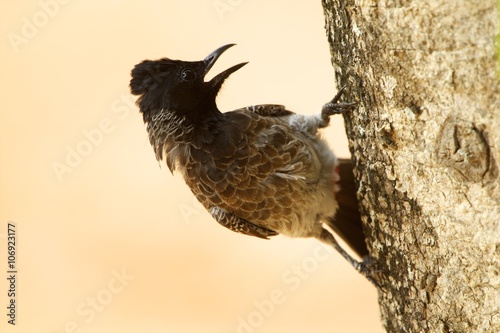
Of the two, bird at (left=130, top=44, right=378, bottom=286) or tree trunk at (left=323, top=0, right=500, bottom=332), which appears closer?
tree trunk at (left=323, top=0, right=500, bottom=332)

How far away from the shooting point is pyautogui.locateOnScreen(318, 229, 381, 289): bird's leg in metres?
3.01

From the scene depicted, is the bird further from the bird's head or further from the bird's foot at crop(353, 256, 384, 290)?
the bird's foot at crop(353, 256, 384, 290)

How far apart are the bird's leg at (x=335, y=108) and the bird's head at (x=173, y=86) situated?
570 millimetres

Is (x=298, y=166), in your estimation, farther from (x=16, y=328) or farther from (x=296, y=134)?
(x=16, y=328)

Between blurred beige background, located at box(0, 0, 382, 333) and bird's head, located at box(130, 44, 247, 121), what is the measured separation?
3311mm

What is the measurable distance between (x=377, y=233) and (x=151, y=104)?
4.96 feet

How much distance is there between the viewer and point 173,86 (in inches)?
138

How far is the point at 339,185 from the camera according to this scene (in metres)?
3.57

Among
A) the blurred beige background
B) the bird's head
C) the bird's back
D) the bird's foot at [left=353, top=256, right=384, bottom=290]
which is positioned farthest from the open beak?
the blurred beige background

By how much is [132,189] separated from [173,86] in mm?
4162

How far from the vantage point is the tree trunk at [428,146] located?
2037 mm

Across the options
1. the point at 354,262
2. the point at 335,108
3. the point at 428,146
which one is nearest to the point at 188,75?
the point at 335,108

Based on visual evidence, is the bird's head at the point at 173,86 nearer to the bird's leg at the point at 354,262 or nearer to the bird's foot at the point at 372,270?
the bird's leg at the point at 354,262

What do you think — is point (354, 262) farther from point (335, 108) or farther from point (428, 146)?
point (428, 146)
